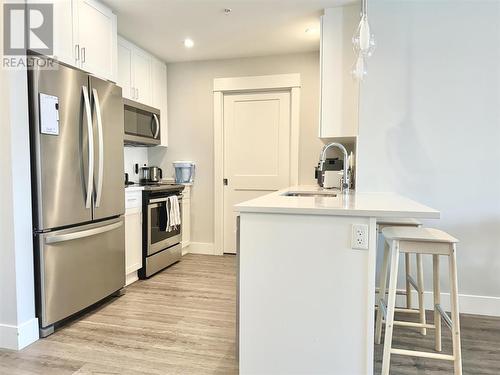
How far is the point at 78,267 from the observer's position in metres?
2.50

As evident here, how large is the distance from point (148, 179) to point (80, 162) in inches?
77.8

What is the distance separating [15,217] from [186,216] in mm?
2480

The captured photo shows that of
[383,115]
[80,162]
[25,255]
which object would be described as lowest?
[25,255]

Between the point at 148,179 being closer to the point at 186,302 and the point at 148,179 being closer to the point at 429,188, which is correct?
the point at 186,302

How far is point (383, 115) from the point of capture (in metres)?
2.87

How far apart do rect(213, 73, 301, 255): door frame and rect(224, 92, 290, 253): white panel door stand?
0.21 feet

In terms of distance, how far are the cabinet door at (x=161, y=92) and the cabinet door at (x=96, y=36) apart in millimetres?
1221

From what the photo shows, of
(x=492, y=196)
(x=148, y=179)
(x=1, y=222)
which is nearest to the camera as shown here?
(x=1, y=222)

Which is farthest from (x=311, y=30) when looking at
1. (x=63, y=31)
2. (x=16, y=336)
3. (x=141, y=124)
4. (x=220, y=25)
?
(x=16, y=336)

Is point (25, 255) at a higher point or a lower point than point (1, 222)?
lower

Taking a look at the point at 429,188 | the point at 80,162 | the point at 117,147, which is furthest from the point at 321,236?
the point at 117,147

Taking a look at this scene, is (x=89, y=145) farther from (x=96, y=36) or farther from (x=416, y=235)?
(x=416, y=235)

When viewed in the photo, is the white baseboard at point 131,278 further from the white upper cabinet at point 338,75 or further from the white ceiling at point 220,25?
the white ceiling at point 220,25

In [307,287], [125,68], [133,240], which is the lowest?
[133,240]
